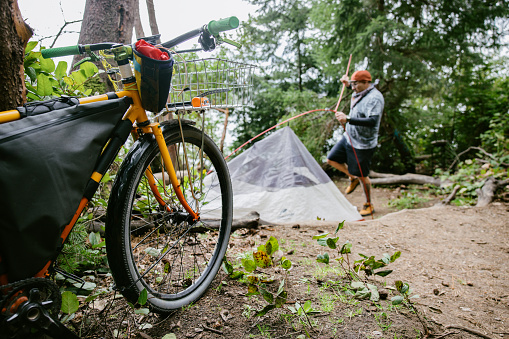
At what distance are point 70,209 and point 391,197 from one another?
5378 millimetres

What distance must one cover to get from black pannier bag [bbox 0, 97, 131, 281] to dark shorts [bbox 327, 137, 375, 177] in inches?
135

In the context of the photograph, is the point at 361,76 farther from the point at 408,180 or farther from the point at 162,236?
the point at 162,236

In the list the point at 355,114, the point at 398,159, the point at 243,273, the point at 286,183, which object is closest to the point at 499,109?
the point at 398,159

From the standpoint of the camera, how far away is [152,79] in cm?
116

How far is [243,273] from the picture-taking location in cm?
158

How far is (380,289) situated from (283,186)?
186 centimetres

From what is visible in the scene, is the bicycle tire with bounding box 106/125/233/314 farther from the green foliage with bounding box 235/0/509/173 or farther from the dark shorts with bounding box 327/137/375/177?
the green foliage with bounding box 235/0/509/173

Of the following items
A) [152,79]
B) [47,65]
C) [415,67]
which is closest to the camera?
[152,79]

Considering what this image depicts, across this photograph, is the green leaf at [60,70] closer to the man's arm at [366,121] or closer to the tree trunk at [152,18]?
the tree trunk at [152,18]

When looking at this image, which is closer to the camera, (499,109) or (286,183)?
(286,183)

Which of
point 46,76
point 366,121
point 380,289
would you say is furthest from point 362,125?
point 46,76

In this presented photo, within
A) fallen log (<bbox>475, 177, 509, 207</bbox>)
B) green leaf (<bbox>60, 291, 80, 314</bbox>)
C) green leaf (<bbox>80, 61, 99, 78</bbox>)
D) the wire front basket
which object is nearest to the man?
fallen log (<bbox>475, 177, 509, 207</bbox>)

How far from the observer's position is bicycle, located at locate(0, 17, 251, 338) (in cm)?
87

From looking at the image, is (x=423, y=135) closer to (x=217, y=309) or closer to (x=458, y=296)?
(x=458, y=296)
